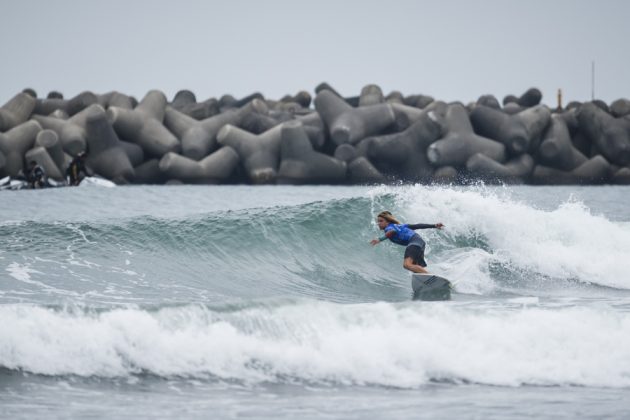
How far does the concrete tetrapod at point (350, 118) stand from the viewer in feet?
114

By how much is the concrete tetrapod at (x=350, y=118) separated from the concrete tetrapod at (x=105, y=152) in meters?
6.70

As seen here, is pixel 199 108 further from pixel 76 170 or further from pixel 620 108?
pixel 620 108

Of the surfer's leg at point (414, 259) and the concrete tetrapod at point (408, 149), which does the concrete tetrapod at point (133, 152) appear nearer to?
the concrete tetrapod at point (408, 149)

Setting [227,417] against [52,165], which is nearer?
[227,417]

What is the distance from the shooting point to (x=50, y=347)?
997cm

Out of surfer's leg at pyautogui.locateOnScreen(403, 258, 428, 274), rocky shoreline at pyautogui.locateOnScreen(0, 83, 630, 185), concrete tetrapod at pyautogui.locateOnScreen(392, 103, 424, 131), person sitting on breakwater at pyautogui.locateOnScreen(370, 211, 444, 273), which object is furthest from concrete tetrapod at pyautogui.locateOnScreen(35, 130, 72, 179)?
surfer's leg at pyautogui.locateOnScreen(403, 258, 428, 274)

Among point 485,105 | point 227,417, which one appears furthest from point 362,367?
point 485,105

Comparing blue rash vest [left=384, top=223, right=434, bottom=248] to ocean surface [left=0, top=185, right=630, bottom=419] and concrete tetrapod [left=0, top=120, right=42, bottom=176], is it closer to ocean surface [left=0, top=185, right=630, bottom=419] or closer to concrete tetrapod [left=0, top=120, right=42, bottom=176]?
ocean surface [left=0, top=185, right=630, bottom=419]

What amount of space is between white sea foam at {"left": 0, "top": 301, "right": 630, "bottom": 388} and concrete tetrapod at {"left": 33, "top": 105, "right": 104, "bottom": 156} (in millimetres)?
24202

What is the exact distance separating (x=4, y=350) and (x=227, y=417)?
2.75 meters

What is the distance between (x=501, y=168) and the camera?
35.2 meters

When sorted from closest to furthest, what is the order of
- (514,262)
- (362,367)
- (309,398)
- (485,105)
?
(309,398)
(362,367)
(514,262)
(485,105)

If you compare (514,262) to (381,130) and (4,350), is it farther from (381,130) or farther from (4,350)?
(381,130)

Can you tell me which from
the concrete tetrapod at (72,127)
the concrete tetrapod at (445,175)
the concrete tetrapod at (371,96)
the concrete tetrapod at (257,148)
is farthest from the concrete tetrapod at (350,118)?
the concrete tetrapod at (72,127)
